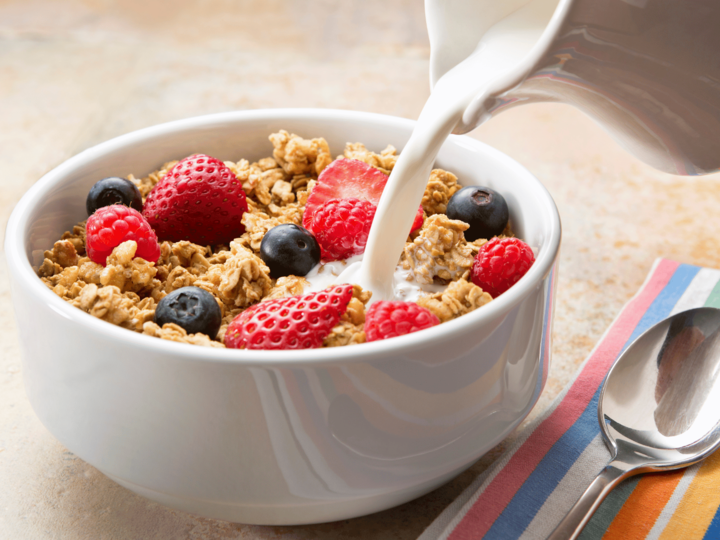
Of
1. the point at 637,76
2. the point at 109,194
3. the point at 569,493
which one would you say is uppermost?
the point at 637,76

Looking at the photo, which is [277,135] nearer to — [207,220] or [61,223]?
[207,220]

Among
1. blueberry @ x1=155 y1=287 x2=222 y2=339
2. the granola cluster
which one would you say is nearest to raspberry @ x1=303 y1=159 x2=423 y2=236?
the granola cluster

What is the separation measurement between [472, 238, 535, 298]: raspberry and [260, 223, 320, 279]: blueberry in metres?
0.21

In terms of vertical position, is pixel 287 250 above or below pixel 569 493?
above

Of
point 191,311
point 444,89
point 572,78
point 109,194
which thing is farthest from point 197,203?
point 572,78

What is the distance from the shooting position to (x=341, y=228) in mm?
936

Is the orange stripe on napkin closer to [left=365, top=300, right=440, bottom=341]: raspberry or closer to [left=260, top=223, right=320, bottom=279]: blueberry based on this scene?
[left=365, top=300, right=440, bottom=341]: raspberry

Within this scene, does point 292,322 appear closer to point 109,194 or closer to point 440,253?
point 440,253

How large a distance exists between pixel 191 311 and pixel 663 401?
23.7 inches

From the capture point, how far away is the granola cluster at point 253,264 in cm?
76

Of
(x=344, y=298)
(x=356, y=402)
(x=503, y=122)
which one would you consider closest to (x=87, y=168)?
(x=344, y=298)

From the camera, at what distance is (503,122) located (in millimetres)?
1896

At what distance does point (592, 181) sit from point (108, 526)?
1.22m

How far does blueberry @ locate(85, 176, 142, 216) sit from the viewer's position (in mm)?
934
